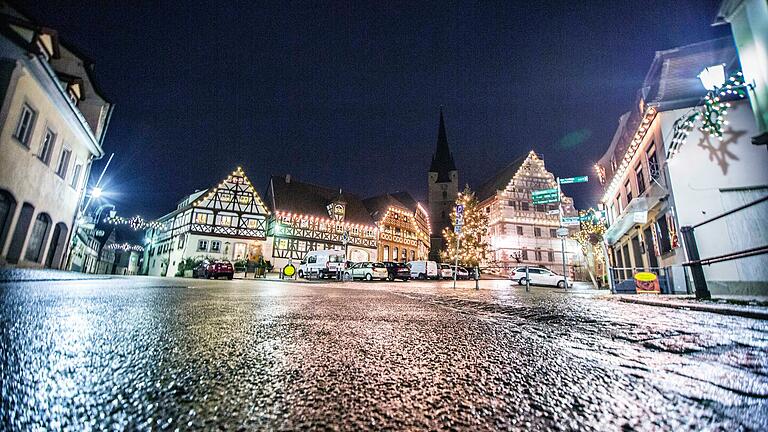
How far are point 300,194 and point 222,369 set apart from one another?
4287 cm

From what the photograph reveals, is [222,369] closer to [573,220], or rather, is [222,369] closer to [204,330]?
[204,330]

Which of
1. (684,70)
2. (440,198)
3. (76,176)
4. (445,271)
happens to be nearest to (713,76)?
(684,70)

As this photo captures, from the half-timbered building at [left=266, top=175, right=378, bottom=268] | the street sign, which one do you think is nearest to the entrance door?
the street sign

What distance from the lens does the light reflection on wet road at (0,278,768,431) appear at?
2.79ft

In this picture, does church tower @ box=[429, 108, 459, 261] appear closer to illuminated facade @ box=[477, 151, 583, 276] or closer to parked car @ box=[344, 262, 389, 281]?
illuminated facade @ box=[477, 151, 583, 276]

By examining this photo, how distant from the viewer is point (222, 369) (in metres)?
1.27

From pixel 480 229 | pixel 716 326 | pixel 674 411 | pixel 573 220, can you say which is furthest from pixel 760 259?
pixel 480 229

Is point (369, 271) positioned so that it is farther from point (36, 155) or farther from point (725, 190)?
point (725, 190)

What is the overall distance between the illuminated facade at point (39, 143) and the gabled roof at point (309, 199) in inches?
869

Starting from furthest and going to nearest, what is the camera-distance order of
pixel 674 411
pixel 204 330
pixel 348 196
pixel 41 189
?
pixel 348 196, pixel 41 189, pixel 204 330, pixel 674 411

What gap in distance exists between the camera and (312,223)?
40.2 metres

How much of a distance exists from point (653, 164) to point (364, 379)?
17445mm

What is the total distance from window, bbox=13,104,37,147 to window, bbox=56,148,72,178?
3278 mm

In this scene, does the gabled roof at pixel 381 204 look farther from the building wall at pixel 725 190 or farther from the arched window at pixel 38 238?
the building wall at pixel 725 190
